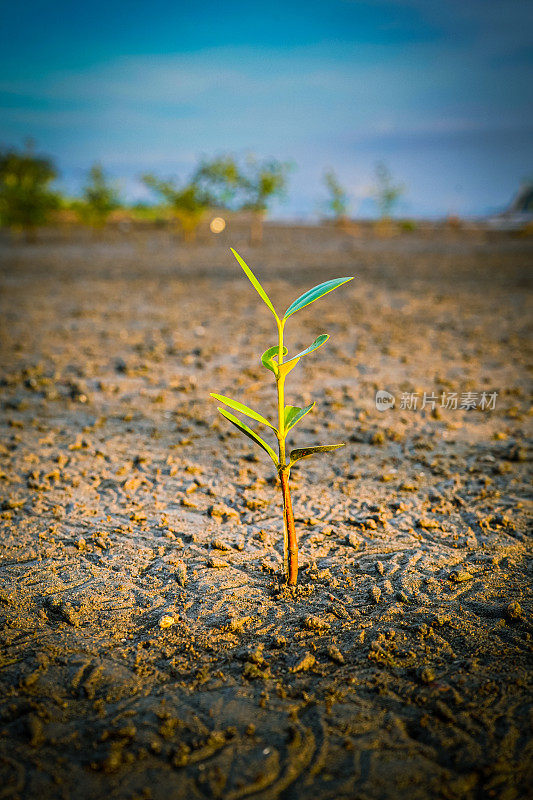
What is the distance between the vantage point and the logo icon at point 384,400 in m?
4.51

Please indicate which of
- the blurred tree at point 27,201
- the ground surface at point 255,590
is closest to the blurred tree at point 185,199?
the blurred tree at point 27,201

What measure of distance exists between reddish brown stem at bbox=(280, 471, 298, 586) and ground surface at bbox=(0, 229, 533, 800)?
0.10m

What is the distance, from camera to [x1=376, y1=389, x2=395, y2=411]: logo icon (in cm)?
451

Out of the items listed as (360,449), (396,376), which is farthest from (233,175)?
(360,449)

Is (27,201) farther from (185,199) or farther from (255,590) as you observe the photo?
(255,590)

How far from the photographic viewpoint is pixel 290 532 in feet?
7.16

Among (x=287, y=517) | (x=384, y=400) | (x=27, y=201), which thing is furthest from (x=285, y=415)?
(x=27, y=201)

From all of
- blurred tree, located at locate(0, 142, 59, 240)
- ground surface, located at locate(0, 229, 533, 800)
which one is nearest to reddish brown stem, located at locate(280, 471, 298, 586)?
ground surface, located at locate(0, 229, 533, 800)

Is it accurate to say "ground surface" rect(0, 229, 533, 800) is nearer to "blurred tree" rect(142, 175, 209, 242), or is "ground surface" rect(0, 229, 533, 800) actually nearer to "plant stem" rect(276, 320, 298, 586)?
"plant stem" rect(276, 320, 298, 586)

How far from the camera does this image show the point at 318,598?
2.23 meters

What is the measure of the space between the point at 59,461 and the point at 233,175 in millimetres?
26866

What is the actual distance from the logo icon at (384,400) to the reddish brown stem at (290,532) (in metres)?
2.46

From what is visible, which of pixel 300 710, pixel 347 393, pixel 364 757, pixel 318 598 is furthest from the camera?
pixel 347 393

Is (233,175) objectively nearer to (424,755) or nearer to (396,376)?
(396,376)
